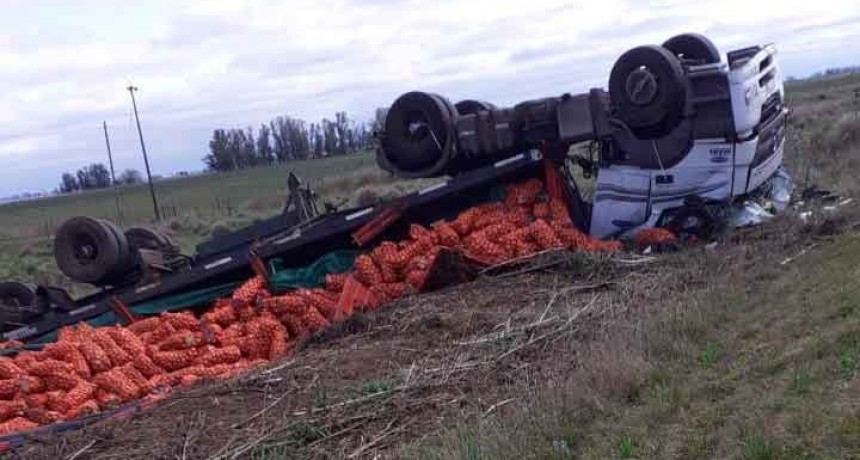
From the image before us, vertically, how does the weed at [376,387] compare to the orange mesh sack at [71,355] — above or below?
below

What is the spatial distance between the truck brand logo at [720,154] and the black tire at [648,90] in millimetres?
528

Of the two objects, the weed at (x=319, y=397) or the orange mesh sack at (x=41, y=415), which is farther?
the orange mesh sack at (x=41, y=415)

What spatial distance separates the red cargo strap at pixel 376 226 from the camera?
Result: 11.7m

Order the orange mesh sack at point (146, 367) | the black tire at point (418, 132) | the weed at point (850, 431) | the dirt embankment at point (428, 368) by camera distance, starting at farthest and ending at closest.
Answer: the black tire at point (418, 132) < the orange mesh sack at point (146, 367) < the dirt embankment at point (428, 368) < the weed at point (850, 431)

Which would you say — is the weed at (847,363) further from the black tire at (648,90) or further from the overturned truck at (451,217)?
the black tire at (648,90)

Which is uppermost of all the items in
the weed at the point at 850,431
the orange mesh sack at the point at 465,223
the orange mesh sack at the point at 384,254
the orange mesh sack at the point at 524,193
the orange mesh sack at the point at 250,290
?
the orange mesh sack at the point at 524,193

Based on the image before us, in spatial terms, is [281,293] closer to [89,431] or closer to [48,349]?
[48,349]

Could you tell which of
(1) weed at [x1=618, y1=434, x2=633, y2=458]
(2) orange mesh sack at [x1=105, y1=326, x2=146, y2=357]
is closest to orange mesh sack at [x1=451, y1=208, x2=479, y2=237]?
(2) orange mesh sack at [x1=105, y1=326, x2=146, y2=357]

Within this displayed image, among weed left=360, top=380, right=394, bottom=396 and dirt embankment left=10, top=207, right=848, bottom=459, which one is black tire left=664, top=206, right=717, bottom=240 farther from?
weed left=360, top=380, right=394, bottom=396

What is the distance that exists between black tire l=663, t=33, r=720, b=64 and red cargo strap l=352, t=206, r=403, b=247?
13.1 feet

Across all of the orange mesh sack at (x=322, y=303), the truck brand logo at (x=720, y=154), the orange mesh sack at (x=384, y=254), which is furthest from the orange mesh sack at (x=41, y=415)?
the truck brand logo at (x=720, y=154)

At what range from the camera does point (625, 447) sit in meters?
4.89

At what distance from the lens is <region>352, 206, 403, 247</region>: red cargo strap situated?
1167 cm

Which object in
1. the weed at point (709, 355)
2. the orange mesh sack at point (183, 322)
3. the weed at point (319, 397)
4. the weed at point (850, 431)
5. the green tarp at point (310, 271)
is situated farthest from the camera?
the green tarp at point (310, 271)
